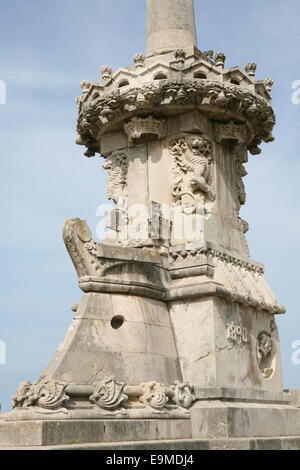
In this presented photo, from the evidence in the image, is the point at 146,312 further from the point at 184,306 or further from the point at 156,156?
the point at 156,156

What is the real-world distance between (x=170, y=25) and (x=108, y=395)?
760cm

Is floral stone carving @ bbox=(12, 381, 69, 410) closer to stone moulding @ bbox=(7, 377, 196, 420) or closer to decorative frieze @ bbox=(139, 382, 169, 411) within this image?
stone moulding @ bbox=(7, 377, 196, 420)

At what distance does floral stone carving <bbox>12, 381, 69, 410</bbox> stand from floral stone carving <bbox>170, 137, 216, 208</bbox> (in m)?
4.44

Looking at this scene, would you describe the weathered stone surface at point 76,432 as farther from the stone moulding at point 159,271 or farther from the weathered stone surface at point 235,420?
the stone moulding at point 159,271

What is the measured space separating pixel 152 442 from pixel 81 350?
170 cm

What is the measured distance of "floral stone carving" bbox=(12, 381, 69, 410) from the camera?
27.5 feet

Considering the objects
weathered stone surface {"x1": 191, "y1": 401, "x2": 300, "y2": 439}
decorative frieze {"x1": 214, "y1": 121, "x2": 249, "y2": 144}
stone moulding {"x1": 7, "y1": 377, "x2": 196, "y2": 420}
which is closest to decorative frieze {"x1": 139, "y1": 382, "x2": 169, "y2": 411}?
stone moulding {"x1": 7, "y1": 377, "x2": 196, "y2": 420}

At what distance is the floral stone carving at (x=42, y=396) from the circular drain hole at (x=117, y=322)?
1.86m

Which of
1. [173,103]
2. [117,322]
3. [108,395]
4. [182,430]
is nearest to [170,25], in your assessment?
[173,103]

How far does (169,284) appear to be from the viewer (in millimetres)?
11156

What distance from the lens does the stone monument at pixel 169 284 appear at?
8977 millimetres

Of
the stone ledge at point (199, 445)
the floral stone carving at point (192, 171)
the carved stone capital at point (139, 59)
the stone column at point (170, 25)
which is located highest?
the stone column at point (170, 25)

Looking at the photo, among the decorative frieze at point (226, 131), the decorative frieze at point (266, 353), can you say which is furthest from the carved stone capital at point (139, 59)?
the decorative frieze at point (266, 353)

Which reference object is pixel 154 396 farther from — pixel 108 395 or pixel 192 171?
pixel 192 171
